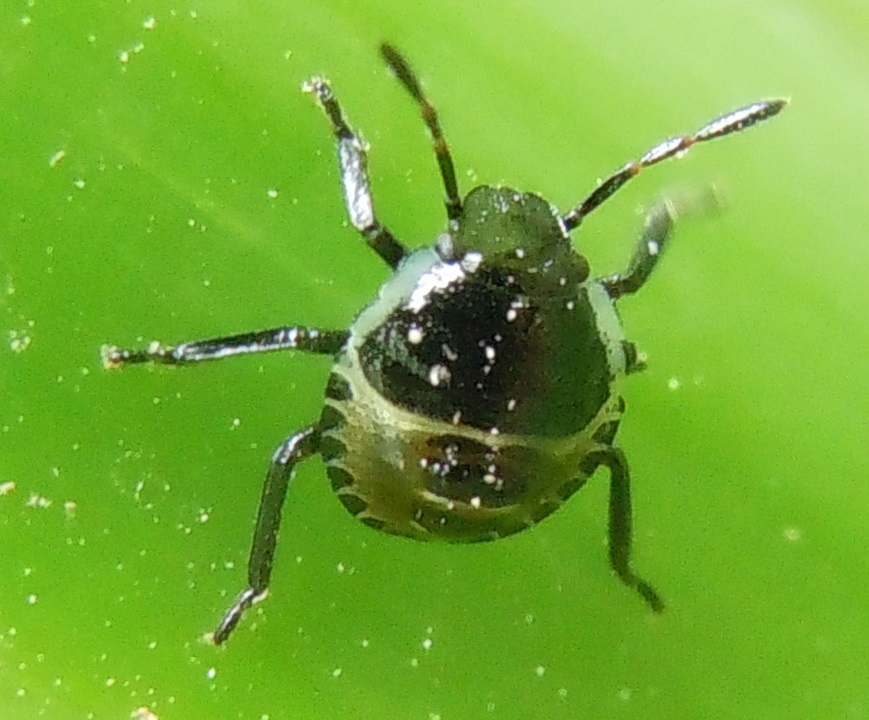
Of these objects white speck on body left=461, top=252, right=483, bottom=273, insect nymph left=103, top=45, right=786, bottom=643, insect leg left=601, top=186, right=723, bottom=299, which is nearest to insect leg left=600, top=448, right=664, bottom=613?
insect nymph left=103, top=45, right=786, bottom=643

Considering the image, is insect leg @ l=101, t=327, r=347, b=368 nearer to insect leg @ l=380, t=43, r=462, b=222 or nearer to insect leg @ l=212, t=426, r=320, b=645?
insect leg @ l=212, t=426, r=320, b=645

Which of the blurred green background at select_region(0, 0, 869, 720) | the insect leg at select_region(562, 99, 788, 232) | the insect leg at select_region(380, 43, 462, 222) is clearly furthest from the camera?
the blurred green background at select_region(0, 0, 869, 720)

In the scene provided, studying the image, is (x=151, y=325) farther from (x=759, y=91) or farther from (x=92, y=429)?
(x=759, y=91)

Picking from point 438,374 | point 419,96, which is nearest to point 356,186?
point 419,96

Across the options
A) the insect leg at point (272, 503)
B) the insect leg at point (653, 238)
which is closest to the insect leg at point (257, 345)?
the insect leg at point (272, 503)

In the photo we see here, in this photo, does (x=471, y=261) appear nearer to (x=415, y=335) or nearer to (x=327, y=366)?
(x=415, y=335)

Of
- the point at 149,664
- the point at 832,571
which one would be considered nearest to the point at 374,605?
the point at 149,664
